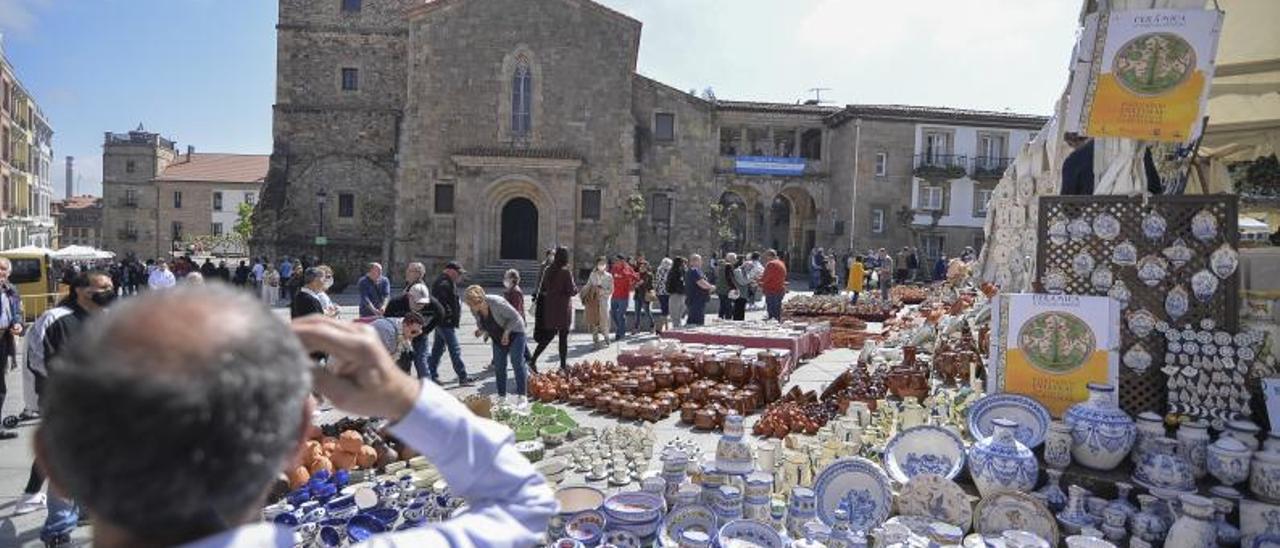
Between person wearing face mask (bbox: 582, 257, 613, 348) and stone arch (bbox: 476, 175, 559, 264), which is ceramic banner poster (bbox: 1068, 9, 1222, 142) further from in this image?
stone arch (bbox: 476, 175, 559, 264)

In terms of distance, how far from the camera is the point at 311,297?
22.6ft

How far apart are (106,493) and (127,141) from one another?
6958cm

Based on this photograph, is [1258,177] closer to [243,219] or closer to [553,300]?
[553,300]

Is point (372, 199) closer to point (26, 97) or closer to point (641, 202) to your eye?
point (641, 202)

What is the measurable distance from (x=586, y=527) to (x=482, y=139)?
24.6 meters

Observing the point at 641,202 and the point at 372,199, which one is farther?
the point at 372,199

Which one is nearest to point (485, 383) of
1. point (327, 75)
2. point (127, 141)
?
point (327, 75)

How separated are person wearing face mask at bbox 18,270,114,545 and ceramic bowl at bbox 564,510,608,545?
9.85 feet

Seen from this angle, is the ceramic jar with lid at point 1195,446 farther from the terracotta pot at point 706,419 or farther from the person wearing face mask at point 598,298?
the person wearing face mask at point 598,298

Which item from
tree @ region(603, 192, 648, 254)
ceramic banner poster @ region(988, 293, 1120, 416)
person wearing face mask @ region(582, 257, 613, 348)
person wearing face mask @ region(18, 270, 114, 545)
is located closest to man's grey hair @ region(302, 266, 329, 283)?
person wearing face mask @ region(18, 270, 114, 545)

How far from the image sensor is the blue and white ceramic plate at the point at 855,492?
14.4 ft

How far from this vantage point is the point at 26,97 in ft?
149

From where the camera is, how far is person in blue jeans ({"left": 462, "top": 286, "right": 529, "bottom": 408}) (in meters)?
8.20

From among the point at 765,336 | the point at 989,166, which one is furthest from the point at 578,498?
the point at 989,166
